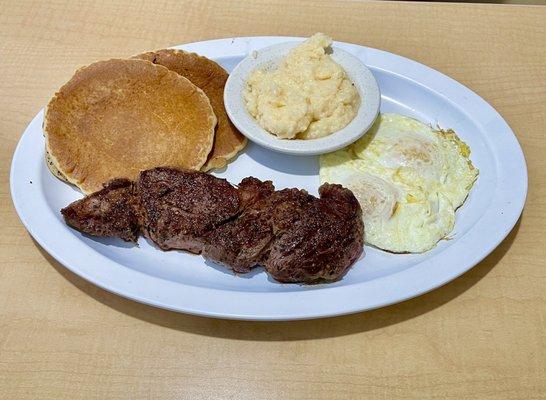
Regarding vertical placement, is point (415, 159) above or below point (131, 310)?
above

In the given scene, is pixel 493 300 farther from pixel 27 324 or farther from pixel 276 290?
pixel 27 324

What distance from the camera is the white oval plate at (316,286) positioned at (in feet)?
6.23

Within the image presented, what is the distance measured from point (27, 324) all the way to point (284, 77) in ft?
5.18

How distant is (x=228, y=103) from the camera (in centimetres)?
251

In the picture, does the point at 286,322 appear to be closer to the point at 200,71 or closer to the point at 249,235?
the point at 249,235

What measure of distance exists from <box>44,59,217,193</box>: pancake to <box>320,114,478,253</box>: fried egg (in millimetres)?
672

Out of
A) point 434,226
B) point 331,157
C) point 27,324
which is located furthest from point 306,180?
point 27,324

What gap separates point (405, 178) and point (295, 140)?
1.77ft

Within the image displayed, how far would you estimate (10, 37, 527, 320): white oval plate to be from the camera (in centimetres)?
190

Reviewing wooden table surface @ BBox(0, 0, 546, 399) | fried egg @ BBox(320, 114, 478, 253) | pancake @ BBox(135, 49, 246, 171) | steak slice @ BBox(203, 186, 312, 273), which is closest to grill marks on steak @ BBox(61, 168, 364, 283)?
steak slice @ BBox(203, 186, 312, 273)

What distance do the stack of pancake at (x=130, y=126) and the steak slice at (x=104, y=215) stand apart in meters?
0.24

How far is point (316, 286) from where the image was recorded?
6.75ft

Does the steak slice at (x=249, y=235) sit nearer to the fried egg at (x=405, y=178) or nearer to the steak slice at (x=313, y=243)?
the steak slice at (x=313, y=243)

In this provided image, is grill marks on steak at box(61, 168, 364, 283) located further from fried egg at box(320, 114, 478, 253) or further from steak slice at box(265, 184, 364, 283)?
fried egg at box(320, 114, 478, 253)
